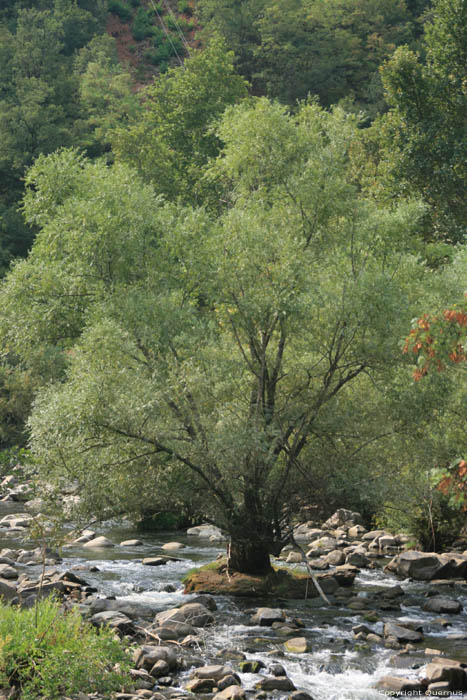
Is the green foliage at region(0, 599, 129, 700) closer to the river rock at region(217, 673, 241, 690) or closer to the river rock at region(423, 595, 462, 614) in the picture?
the river rock at region(217, 673, 241, 690)

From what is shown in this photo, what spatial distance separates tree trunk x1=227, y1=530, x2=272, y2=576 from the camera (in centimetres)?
1558

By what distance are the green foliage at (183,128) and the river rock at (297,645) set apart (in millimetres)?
30212

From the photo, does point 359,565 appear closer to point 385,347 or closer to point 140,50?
point 385,347

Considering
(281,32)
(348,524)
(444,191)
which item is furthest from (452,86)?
(281,32)

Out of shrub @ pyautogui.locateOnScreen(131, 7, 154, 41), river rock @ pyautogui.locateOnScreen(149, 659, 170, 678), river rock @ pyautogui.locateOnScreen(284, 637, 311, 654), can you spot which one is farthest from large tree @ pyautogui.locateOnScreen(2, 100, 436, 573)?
shrub @ pyautogui.locateOnScreen(131, 7, 154, 41)

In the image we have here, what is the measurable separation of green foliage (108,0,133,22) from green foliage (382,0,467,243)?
6488 centimetres

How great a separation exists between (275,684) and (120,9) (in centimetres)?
9091

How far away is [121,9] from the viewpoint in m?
89.4

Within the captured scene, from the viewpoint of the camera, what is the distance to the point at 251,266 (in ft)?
49.1

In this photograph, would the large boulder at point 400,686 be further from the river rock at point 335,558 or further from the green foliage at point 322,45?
the green foliage at point 322,45

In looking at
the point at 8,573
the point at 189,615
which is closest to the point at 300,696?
the point at 189,615

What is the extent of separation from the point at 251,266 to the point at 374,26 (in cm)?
5596

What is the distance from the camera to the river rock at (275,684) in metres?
10.0

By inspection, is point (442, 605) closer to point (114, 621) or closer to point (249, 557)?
point (249, 557)
